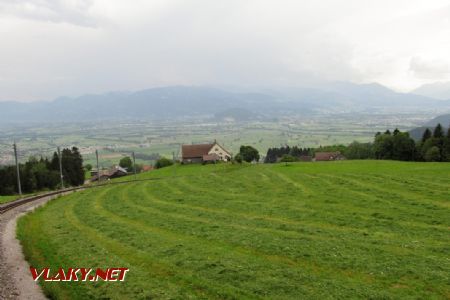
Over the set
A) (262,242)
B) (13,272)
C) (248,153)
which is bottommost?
(248,153)

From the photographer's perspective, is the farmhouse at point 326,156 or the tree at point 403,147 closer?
the tree at point 403,147

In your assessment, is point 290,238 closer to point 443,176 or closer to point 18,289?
point 18,289

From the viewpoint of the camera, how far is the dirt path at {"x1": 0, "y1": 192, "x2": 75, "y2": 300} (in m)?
13.8

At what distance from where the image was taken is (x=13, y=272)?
16.2 meters

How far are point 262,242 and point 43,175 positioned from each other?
69.2 metres

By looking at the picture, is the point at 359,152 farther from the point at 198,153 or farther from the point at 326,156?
the point at 198,153

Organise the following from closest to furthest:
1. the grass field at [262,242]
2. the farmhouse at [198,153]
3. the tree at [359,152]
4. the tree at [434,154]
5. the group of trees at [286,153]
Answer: the grass field at [262,242], the tree at [434,154], the farmhouse at [198,153], the tree at [359,152], the group of trees at [286,153]

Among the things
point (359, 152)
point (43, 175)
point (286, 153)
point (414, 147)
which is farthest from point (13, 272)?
point (286, 153)

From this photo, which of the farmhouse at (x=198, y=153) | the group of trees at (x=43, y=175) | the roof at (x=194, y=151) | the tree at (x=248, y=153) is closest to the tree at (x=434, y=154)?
the farmhouse at (x=198, y=153)

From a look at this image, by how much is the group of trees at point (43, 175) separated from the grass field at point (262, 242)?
44.6 metres

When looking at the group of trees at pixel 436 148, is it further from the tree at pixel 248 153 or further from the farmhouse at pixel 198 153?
the tree at pixel 248 153

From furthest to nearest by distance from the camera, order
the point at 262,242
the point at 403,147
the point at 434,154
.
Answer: the point at 403,147 < the point at 434,154 < the point at 262,242

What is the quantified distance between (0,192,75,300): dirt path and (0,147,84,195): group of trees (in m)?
50.6

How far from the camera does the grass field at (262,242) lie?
13.4 m
